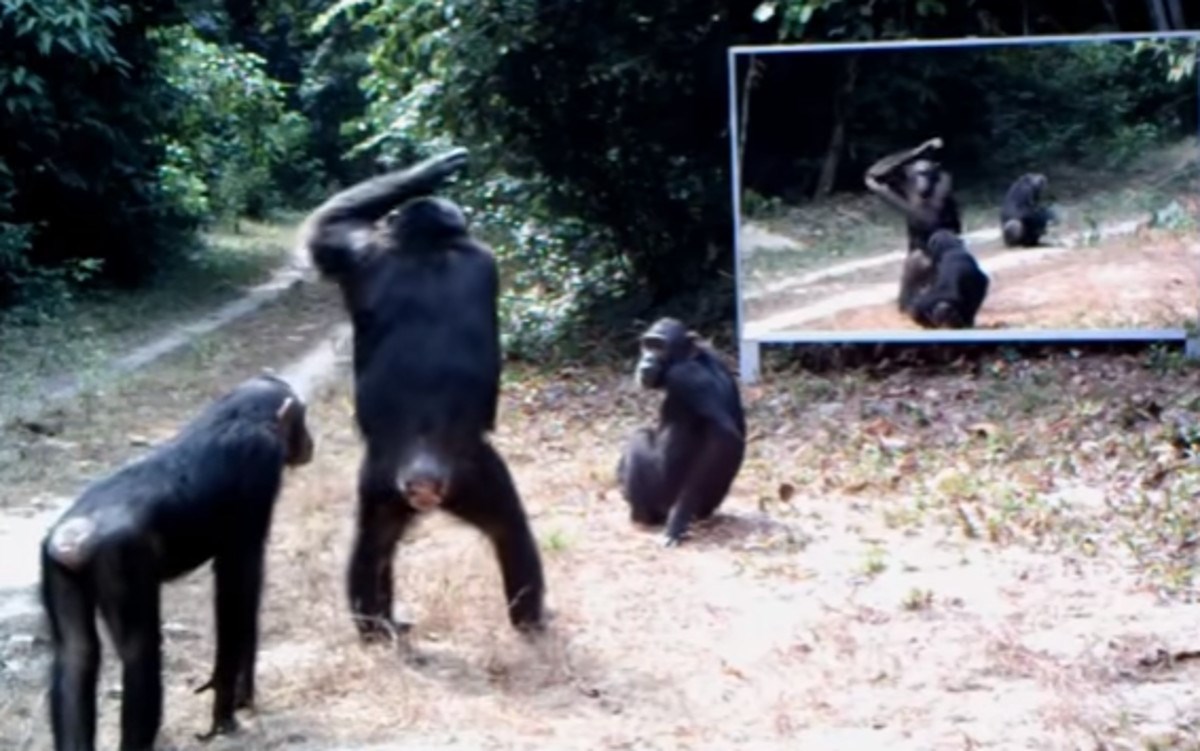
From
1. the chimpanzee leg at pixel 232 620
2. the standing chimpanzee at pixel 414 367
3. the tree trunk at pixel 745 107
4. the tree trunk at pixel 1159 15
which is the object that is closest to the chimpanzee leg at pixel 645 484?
the standing chimpanzee at pixel 414 367

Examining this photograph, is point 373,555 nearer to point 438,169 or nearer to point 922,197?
point 438,169

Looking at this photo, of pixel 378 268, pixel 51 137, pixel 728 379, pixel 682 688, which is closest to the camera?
pixel 682 688

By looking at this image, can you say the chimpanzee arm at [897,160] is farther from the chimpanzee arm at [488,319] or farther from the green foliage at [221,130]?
the green foliage at [221,130]

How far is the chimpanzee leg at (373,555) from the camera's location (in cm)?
811

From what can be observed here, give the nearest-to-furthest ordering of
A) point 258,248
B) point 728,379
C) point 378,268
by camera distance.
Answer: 1. point 378,268
2. point 728,379
3. point 258,248

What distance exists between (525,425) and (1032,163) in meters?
3.63

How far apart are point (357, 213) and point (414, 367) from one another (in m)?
0.68

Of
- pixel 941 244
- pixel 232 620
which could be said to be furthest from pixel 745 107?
pixel 232 620

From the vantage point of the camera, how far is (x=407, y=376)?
26.1 ft

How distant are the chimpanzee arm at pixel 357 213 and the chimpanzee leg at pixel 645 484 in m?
2.57

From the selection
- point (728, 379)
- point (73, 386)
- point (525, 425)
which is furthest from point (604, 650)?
point (73, 386)

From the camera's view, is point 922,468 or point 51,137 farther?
point 51,137

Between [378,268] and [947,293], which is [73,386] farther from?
[378,268]

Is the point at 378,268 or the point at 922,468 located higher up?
the point at 378,268
